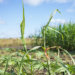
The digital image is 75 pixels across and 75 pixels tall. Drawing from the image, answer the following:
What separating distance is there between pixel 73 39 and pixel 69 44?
0.23 m

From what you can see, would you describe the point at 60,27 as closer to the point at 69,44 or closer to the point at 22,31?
the point at 69,44

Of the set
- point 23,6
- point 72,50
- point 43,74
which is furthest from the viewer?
point 72,50

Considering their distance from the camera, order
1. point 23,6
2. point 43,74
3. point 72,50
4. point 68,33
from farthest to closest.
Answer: point 72,50, point 68,33, point 43,74, point 23,6

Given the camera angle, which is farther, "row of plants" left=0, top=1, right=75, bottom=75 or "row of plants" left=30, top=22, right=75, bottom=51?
"row of plants" left=30, top=22, right=75, bottom=51

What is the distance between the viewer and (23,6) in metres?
0.64

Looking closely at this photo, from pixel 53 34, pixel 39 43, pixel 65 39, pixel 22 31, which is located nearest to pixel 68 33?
pixel 65 39

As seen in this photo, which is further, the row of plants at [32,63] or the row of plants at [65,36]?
the row of plants at [65,36]

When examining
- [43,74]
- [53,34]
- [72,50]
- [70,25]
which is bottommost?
[72,50]

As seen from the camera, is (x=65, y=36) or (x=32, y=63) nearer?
(x=32, y=63)

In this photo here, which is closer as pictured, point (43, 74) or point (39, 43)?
point (43, 74)

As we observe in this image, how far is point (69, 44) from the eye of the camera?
3.67 m

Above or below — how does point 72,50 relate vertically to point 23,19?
below

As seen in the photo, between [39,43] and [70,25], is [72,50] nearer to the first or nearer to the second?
[70,25]

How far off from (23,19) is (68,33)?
3.03 meters
